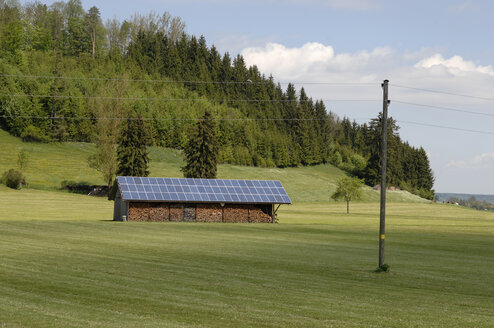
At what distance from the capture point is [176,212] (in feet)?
232

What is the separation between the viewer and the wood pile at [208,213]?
235 ft

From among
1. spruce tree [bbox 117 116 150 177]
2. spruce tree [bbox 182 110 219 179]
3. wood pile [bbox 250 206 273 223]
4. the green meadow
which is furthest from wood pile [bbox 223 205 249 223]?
spruce tree [bbox 117 116 150 177]

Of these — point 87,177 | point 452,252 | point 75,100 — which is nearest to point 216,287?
point 452,252

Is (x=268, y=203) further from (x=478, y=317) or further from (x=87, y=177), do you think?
(x=87, y=177)

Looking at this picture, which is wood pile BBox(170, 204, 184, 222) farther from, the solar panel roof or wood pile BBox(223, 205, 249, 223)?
wood pile BBox(223, 205, 249, 223)

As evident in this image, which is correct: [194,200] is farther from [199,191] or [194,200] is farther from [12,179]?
[12,179]

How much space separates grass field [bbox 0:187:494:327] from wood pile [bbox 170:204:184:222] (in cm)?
2368

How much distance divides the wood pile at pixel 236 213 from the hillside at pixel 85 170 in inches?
2170

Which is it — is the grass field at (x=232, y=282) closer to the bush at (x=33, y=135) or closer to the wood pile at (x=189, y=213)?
the wood pile at (x=189, y=213)

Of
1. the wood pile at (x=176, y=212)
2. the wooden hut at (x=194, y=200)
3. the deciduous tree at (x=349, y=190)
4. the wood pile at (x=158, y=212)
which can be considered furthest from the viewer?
the deciduous tree at (x=349, y=190)

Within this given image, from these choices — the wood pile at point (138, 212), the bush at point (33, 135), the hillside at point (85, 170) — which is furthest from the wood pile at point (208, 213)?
the bush at point (33, 135)

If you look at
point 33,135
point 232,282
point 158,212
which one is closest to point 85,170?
point 33,135

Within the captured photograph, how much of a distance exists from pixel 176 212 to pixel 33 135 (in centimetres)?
9822

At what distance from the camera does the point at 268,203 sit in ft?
241
